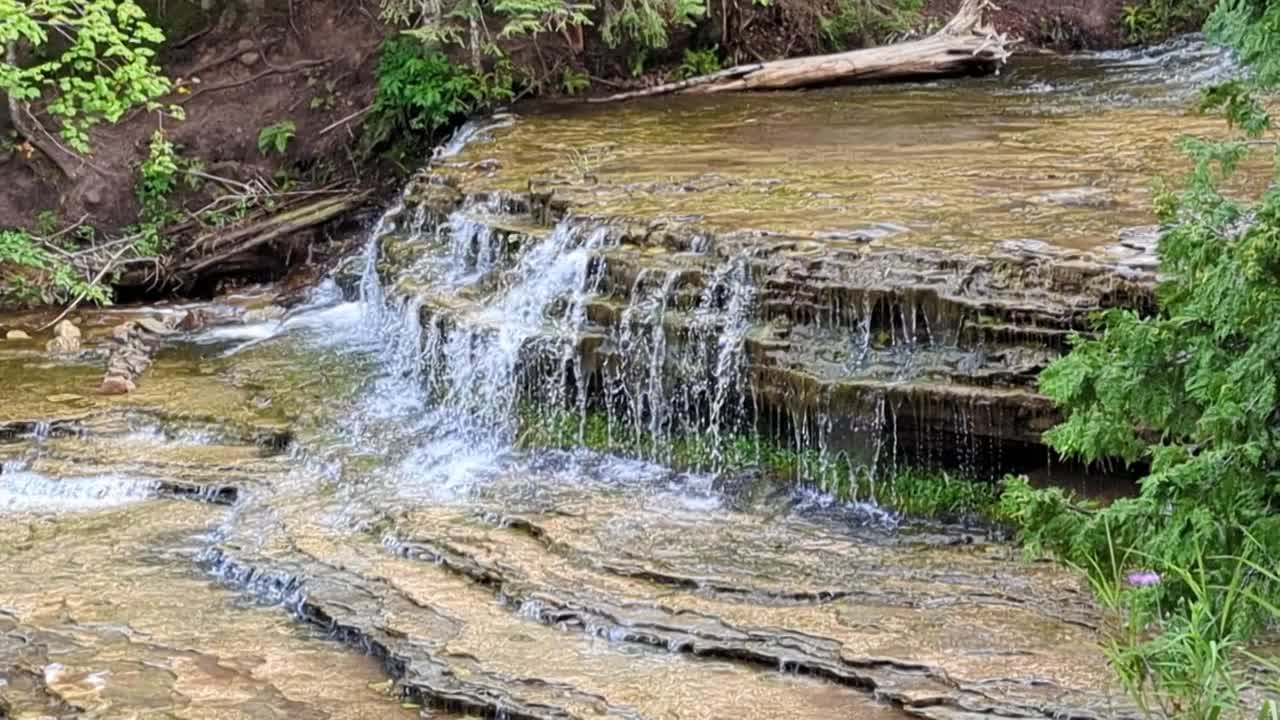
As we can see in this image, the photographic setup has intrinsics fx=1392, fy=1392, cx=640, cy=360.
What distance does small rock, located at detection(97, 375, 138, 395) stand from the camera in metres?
9.06

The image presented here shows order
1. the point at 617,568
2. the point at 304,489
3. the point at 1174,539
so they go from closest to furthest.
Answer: the point at 1174,539
the point at 617,568
the point at 304,489

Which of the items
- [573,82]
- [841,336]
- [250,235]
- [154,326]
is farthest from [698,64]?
[841,336]

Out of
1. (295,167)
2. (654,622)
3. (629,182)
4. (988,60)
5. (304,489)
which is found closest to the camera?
(654,622)

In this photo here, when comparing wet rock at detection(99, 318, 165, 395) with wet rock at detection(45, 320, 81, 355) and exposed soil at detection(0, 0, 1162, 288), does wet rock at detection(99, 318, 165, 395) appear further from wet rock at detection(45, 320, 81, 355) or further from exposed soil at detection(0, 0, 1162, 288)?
exposed soil at detection(0, 0, 1162, 288)

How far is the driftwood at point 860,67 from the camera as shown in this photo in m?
13.7

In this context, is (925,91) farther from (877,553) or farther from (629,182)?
(877,553)

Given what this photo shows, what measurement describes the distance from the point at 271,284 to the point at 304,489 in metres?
4.95

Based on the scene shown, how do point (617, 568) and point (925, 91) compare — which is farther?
point (925, 91)

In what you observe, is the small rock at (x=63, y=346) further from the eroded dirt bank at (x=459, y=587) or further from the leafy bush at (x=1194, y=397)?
the leafy bush at (x=1194, y=397)

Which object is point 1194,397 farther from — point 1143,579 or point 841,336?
point 841,336

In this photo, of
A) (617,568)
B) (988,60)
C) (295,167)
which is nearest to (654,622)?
(617,568)

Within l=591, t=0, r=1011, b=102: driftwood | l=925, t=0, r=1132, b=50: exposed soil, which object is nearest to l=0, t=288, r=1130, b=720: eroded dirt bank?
l=591, t=0, r=1011, b=102: driftwood

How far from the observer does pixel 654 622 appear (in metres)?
5.44

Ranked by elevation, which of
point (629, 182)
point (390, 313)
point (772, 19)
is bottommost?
point (390, 313)
